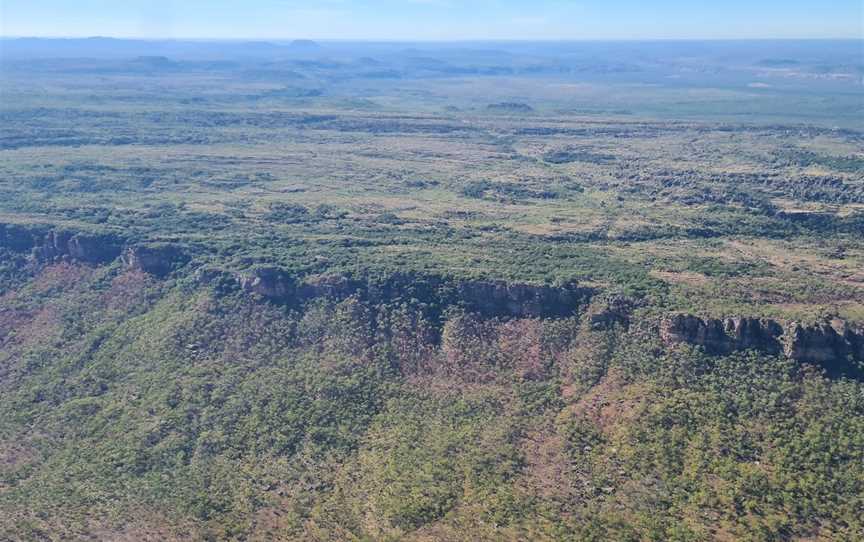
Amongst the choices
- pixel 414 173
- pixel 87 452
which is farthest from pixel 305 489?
pixel 414 173

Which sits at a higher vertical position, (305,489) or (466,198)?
(466,198)

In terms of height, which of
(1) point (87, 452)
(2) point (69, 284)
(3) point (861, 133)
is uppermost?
(3) point (861, 133)

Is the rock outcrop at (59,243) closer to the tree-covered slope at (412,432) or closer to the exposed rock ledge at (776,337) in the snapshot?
the tree-covered slope at (412,432)

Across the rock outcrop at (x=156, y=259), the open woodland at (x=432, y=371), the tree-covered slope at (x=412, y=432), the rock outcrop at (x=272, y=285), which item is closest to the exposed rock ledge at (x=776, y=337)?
the open woodland at (x=432, y=371)

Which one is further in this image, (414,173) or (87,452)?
(414,173)

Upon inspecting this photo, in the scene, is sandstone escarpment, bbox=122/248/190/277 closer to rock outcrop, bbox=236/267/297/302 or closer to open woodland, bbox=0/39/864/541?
open woodland, bbox=0/39/864/541

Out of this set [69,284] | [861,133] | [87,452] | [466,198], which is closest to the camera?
[87,452]

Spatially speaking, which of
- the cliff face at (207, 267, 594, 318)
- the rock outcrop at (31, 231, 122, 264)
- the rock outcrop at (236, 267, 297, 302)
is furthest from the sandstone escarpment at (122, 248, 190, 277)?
the rock outcrop at (236, 267, 297, 302)

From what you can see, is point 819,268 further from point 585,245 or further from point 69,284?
point 69,284

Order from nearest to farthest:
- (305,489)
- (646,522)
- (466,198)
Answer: (646,522) → (305,489) → (466,198)

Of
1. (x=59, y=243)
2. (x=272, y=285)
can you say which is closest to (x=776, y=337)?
(x=272, y=285)
